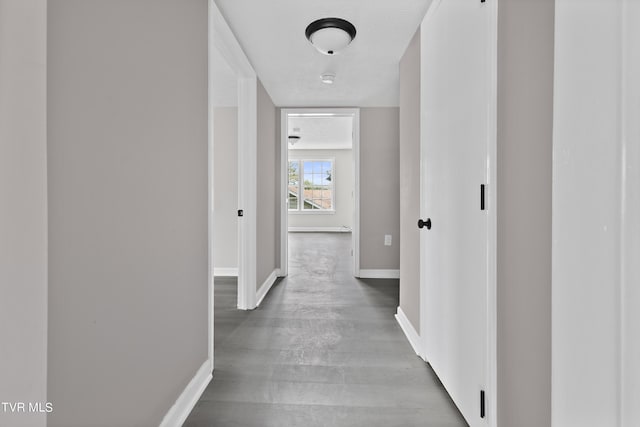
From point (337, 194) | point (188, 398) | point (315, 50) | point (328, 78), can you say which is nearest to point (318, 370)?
point (188, 398)

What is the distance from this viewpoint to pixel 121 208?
3.60 feet

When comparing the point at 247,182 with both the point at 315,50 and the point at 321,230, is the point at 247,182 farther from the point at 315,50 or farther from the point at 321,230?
the point at 321,230

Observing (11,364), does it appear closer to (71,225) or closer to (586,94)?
(71,225)

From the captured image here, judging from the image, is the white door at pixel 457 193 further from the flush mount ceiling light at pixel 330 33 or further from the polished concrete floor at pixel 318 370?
the flush mount ceiling light at pixel 330 33

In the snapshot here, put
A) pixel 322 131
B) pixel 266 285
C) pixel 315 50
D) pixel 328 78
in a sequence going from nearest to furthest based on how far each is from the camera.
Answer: pixel 315 50 → pixel 328 78 → pixel 266 285 → pixel 322 131

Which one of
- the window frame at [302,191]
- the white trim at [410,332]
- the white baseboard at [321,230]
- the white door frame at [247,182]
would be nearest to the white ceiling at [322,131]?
the window frame at [302,191]

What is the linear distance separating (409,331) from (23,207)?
2.29m

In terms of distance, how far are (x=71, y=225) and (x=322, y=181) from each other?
9.61m

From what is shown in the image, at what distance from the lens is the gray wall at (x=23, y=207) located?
0.67 metres

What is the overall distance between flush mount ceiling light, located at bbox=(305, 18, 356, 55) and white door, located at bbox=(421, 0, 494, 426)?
51 centimetres

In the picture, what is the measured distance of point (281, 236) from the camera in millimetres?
4480

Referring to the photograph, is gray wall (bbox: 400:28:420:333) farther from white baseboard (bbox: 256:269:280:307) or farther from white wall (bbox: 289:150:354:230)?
white wall (bbox: 289:150:354:230)

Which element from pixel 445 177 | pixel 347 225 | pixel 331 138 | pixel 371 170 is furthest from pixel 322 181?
pixel 445 177

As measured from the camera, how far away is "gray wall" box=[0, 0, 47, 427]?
674 millimetres
